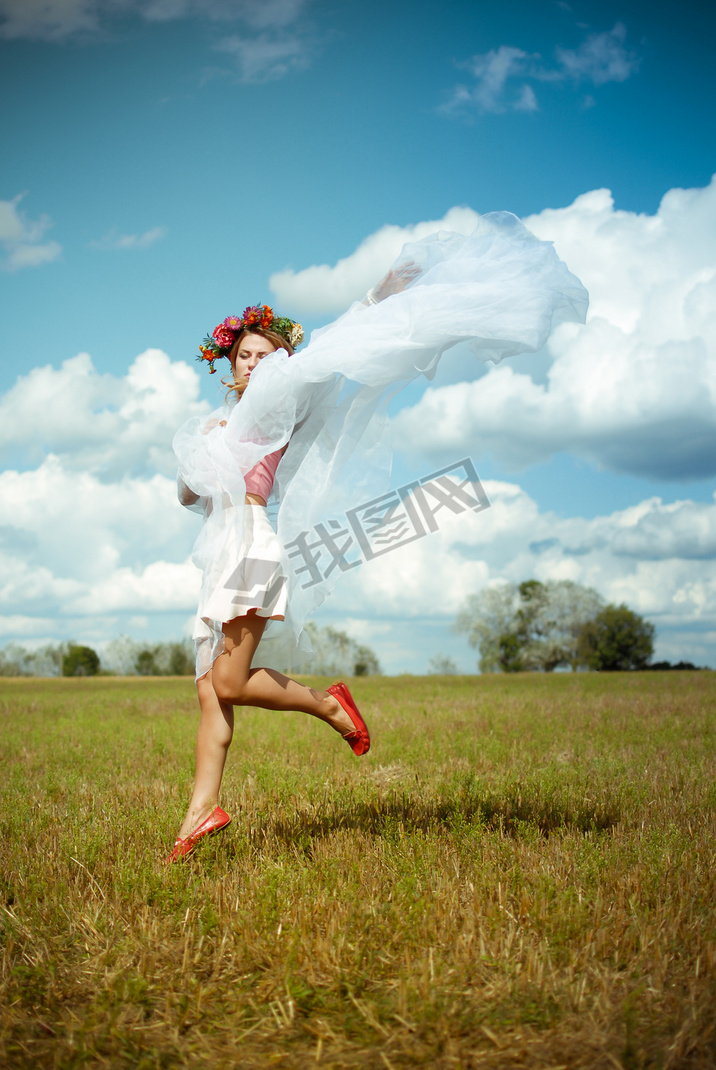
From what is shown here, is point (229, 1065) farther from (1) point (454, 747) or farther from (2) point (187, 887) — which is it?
(1) point (454, 747)

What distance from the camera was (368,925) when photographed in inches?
123

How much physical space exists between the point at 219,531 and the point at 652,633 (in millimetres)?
69896

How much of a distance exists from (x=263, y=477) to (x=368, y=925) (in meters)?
2.55

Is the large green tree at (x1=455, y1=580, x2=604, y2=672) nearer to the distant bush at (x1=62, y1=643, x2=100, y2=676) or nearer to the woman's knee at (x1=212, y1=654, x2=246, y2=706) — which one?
the distant bush at (x1=62, y1=643, x2=100, y2=676)

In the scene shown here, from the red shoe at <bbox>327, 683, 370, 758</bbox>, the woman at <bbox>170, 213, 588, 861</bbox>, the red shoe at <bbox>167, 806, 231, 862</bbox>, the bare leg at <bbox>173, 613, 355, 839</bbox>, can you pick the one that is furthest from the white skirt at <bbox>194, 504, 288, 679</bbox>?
the red shoe at <bbox>167, 806, 231, 862</bbox>

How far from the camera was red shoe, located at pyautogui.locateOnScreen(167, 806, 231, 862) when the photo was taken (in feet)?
13.5

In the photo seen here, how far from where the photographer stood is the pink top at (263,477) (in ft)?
14.9

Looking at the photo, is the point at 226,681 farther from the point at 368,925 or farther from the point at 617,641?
the point at 617,641

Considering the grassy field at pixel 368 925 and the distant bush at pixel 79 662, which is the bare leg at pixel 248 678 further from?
the distant bush at pixel 79 662

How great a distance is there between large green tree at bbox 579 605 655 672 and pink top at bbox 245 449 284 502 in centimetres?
6664

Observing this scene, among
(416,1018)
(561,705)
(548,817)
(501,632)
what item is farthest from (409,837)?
(501,632)

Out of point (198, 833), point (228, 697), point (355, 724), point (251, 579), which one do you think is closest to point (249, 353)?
point (251, 579)

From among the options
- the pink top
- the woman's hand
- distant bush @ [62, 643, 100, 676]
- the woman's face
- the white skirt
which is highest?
the woman's hand

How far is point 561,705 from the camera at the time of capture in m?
12.9
